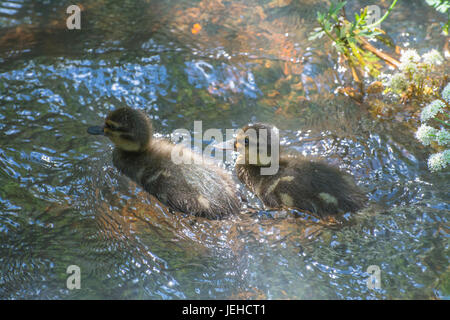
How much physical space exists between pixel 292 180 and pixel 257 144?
1.09ft

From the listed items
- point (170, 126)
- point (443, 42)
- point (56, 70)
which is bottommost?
point (170, 126)

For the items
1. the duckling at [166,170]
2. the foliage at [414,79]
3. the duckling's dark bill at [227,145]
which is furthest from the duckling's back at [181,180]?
the foliage at [414,79]

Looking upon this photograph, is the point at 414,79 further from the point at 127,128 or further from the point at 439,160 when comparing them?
the point at 127,128

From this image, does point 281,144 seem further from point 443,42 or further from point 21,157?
point 443,42

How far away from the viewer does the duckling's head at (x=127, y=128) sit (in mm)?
2799

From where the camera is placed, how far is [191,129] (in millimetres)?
3180

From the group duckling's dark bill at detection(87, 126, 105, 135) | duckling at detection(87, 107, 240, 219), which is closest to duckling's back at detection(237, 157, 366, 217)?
duckling at detection(87, 107, 240, 219)

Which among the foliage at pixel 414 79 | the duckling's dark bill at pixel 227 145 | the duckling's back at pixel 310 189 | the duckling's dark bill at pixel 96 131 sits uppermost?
the foliage at pixel 414 79

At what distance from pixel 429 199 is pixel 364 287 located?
2.54ft

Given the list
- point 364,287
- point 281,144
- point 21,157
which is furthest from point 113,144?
point 364,287

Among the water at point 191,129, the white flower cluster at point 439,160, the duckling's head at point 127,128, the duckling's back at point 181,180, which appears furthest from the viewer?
the duckling's head at point 127,128

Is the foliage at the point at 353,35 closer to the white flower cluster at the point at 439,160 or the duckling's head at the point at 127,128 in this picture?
the white flower cluster at the point at 439,160

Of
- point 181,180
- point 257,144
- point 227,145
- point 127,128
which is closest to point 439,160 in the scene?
point 257,144

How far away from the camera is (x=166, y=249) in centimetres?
228
